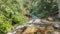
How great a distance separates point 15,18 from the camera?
12.0 metres

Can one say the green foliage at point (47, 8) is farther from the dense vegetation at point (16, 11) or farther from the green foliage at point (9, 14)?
the green foliage at point (9, 14)

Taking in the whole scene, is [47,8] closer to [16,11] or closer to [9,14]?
[16,11]

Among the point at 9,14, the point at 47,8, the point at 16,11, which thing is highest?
the point at 9,14

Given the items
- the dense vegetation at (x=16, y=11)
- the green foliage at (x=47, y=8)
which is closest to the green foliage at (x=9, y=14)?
the dense vegetation at (x=16, y=11)

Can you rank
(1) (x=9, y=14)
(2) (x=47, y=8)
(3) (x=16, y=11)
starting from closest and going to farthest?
(1) (x=9, y=14) → (3) (x=16, y=11) → (2) (x=47, y=8)

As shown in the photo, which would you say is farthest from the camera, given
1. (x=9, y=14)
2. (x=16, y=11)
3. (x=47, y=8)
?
(x=47, y=8)

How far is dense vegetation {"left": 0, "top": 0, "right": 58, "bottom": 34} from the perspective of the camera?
10.7 m

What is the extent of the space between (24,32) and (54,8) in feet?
23.6

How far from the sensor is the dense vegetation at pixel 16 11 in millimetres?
10659

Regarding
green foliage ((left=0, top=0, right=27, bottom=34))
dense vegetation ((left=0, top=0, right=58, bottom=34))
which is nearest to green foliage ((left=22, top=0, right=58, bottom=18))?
dense vegetation ((left=0, top=0, right=58, bottom=34))

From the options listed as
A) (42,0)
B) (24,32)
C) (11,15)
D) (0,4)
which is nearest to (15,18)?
(11,15)

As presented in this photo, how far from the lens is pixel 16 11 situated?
1285cm

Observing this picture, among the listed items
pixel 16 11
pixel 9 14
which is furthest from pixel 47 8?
pixel 9 14

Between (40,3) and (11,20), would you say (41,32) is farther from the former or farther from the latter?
(40,3)
